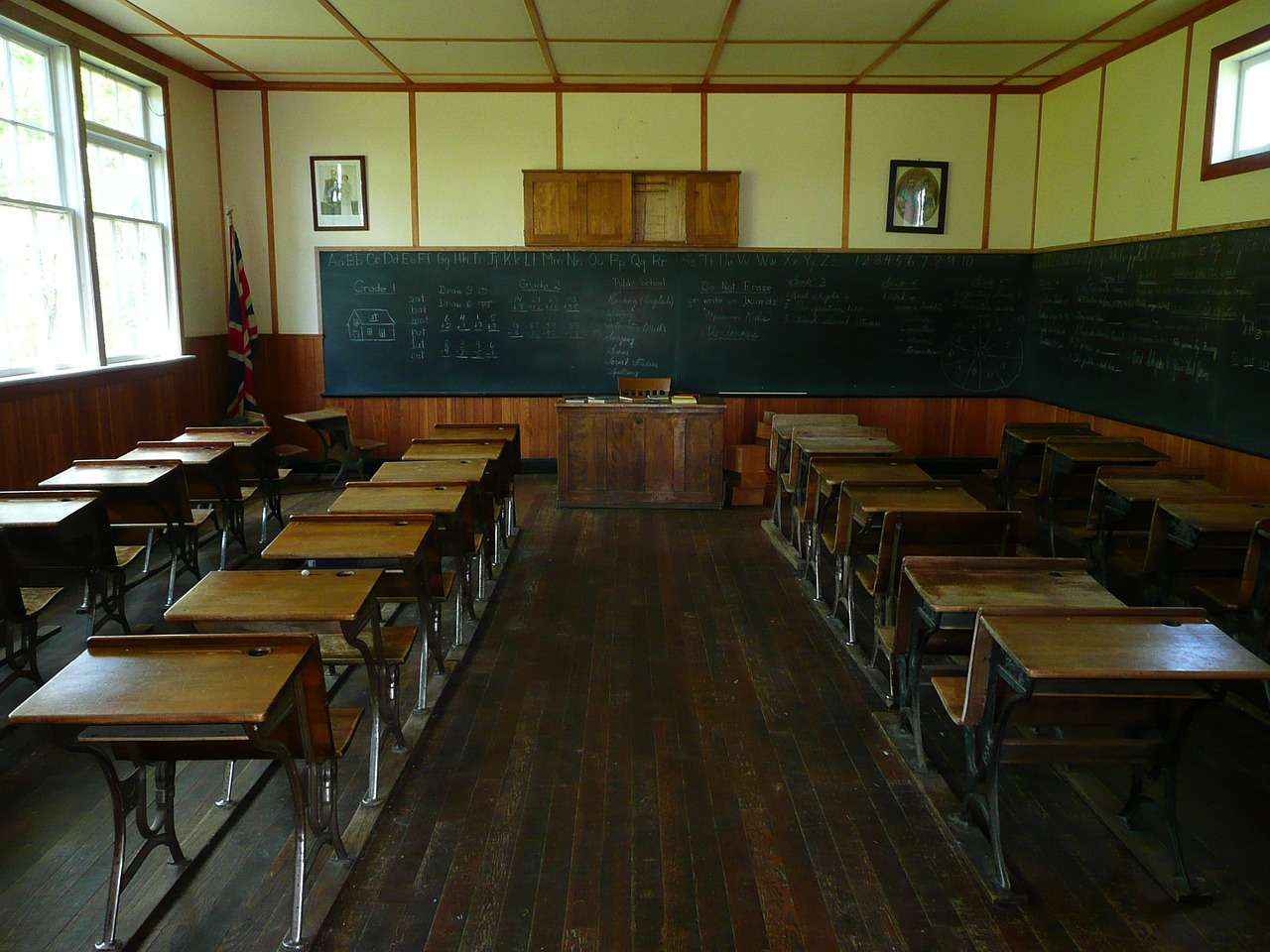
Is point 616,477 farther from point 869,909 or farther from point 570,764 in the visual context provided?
point 869,909

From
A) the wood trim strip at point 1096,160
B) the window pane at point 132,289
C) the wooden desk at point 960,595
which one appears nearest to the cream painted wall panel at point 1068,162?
the wood trim strip at point 1096,160

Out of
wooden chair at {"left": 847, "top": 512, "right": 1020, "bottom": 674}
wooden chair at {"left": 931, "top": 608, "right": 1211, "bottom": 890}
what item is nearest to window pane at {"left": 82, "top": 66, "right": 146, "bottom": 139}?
wooden chair at {"left": 847, "top": 512, "right": 1020, "bottom": 674}

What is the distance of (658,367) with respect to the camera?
28.6 feet

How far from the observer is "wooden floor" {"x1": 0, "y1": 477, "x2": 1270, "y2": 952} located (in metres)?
2.49

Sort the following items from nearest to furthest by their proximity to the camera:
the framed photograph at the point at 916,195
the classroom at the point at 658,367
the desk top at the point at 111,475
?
1. the classroom at the point at 658,367
2. the desk top at the point at 111,475
3. the framed photograph at the point at 916,195

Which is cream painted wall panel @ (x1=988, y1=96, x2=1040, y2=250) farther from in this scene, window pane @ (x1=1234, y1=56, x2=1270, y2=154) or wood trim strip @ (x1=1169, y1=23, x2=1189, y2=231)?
window pane @ (x1=1234, y1=56, x2=1270, y2=154)

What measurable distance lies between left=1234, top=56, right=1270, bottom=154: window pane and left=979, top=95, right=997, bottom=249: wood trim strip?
9.20 feet

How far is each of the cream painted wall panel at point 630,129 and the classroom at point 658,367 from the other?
1.7 inches

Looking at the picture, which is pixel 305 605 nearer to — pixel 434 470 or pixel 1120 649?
pixel 434 470

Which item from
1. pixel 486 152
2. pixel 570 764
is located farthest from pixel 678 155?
pixel 570 764

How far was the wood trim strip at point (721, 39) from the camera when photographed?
6.08 metres

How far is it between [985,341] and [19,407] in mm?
7579

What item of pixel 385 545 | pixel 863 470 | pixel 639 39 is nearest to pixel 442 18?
pixel 639 39

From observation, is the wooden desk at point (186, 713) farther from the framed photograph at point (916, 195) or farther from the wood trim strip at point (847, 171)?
the framed photograph at point (916, 195)
